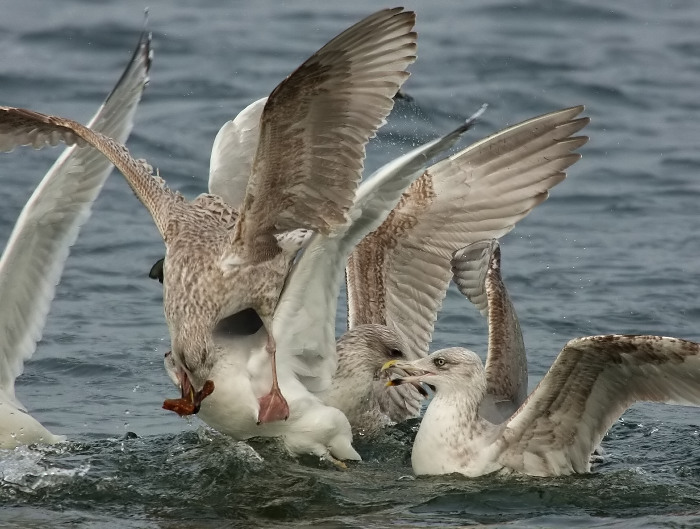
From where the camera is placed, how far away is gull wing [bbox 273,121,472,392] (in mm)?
7234

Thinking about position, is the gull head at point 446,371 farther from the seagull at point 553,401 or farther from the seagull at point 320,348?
the seagull at point 320,348

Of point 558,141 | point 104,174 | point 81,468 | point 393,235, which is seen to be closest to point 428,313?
point 393,235

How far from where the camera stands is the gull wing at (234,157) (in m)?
8.43

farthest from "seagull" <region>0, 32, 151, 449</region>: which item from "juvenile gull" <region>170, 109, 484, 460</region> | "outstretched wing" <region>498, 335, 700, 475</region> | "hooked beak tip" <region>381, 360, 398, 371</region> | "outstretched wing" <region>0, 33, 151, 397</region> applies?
"outstretched wing" <region>498, 335, 700, 475</region>

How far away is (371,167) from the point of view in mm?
13766

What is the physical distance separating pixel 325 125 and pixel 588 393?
1887 millimetres

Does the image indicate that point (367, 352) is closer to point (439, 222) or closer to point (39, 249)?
point (439, 222)

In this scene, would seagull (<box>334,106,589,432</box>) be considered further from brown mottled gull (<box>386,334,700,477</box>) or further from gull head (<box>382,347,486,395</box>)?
brown mottled gull (<box>386,334,700,477</box>)

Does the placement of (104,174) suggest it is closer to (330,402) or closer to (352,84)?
(330,402)

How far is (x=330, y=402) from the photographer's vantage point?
8.05m

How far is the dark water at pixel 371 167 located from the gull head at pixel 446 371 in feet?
1.72

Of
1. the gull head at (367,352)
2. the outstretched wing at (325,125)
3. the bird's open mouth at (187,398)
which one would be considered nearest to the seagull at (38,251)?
the bird's open mouth at (187,398)

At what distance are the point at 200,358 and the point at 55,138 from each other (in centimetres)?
171

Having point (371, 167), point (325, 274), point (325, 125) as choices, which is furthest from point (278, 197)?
point (371, 167)
